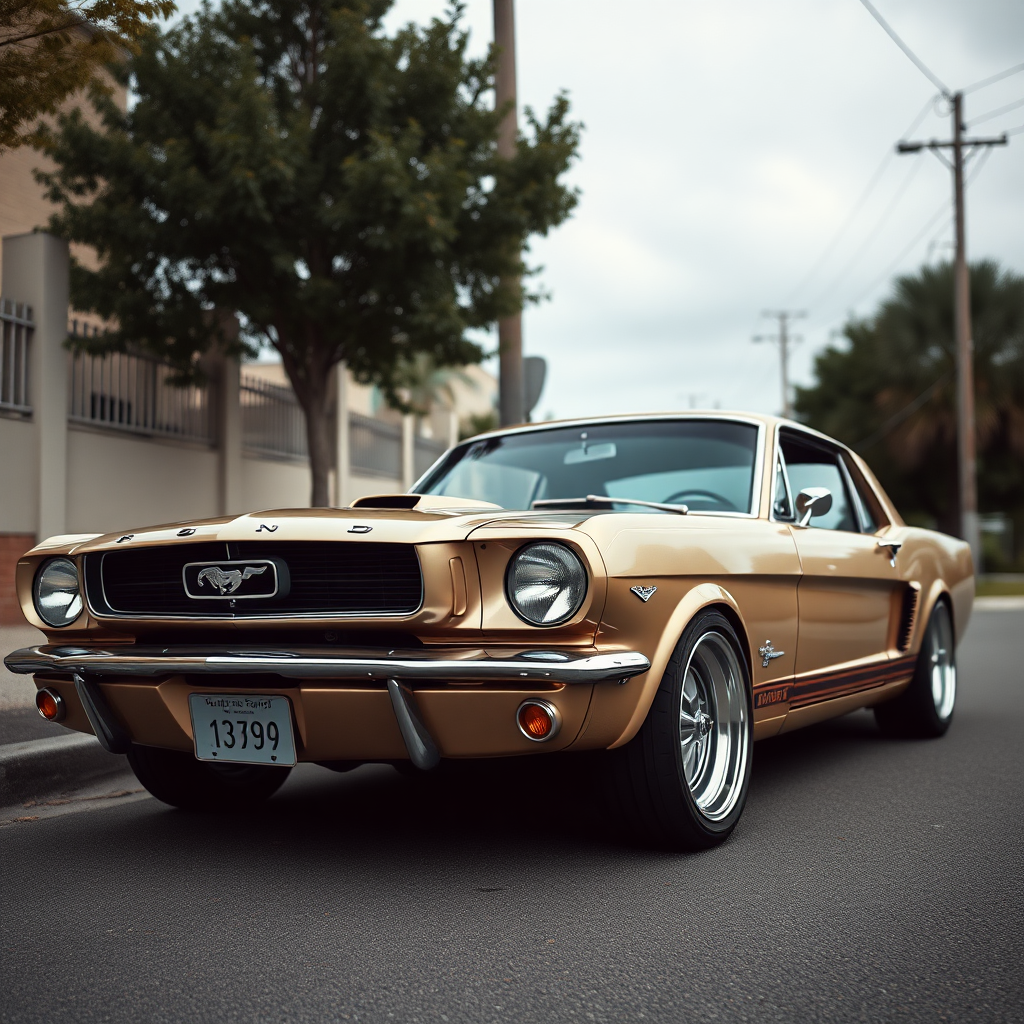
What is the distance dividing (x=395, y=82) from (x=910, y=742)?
8.42 meters

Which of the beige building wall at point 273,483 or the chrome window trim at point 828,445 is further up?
the beige building wall at point 273,483

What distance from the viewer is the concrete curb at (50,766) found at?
4.38 metres

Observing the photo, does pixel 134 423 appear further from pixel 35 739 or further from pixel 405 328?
pixel 35 739

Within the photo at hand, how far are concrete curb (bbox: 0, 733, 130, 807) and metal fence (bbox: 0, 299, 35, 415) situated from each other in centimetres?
601

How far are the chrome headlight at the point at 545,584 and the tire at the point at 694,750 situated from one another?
0.43 metres

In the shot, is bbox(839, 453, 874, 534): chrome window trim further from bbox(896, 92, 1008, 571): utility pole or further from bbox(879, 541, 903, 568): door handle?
bbox(896, 92, 1008, 571): utility pole

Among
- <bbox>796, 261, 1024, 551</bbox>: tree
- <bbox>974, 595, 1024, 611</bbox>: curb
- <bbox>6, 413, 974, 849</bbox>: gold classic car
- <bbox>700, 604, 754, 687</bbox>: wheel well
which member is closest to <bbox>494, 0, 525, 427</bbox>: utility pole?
<bbox>6, 413, 974, 849</bbox>: gold classic car

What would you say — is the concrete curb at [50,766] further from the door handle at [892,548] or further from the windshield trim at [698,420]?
the door handle at [892,548]

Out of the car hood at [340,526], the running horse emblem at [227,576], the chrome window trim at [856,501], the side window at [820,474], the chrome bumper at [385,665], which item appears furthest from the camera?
the chrome window trim at [856,501]

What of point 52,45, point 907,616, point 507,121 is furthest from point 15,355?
point 907,616

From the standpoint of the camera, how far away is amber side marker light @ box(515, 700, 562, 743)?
2.95 meters

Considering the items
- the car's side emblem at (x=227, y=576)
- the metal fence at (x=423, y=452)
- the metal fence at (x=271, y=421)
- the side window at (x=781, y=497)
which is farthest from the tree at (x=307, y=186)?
the metal fence at (x=423, y=452)

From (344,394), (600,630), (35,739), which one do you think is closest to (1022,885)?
(600,630)

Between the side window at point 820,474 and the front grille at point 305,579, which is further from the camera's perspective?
the side window at point 820,474
